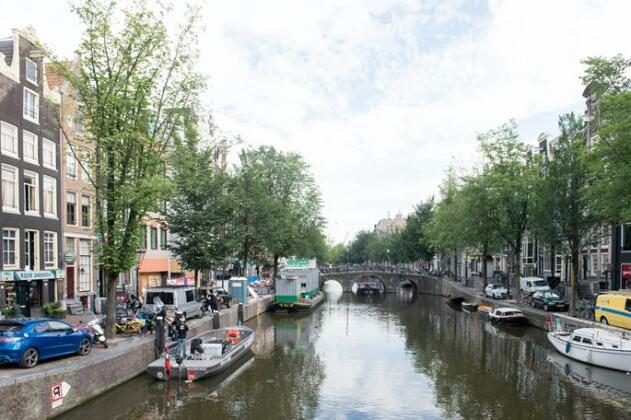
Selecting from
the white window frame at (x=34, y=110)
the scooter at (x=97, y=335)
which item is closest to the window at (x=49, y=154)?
the white window frame at (x=34, y=110)

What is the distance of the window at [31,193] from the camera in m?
32.0

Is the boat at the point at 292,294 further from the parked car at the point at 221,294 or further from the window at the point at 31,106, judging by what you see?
the window at the point at 31,106

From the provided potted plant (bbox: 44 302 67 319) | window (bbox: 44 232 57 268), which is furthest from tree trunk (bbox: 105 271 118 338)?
window (bbox: 44 232 57 268)

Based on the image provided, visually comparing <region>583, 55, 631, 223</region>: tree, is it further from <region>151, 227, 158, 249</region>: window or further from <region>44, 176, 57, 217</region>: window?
<region>151, 227, 158, 249</region>: window

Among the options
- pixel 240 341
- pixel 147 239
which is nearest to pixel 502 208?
pixel 240 341

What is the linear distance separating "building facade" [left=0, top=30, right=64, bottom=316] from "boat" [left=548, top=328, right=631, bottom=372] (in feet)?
101

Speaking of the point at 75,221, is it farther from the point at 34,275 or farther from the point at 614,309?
the point at 614,309

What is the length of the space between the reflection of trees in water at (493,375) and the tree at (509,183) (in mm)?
11116

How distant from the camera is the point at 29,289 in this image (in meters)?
31.7

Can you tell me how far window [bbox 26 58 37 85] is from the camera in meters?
32.0

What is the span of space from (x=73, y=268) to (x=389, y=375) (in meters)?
24.6

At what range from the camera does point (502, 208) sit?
47.8 meters

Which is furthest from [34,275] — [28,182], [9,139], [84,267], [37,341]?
[37,341]

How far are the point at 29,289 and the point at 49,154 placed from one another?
901cm
